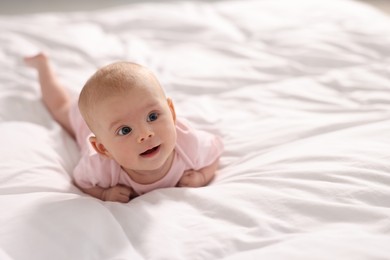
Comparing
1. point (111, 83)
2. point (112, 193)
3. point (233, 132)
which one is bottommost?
point (112, 193)

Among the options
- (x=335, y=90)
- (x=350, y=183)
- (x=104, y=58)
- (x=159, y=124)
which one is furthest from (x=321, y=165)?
(x=104, y=58)

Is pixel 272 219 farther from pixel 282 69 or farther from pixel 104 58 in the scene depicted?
pixel 104 58

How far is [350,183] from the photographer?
85cm

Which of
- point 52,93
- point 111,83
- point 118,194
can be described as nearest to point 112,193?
point 118,194

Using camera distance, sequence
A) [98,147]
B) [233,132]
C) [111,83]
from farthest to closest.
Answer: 1. [233,132]
2. [98,147]
3. [111,83]

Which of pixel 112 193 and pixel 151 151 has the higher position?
pixel 151 151

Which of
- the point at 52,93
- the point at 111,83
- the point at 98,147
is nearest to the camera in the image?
the point at 111,83

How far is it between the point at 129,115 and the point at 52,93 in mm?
494

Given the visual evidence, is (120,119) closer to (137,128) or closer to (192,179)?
(137,128)

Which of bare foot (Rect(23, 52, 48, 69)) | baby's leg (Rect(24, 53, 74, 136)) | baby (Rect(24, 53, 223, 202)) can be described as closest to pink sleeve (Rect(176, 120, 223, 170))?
baby (Rect(24, 53, 223, 202))

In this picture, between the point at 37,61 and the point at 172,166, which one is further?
the point at 37,61

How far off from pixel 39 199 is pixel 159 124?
265mm

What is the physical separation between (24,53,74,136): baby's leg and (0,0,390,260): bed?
3cm

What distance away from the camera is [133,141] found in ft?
3.01
